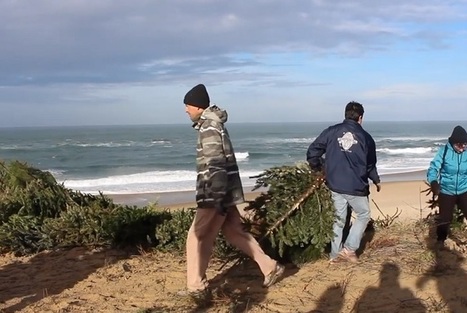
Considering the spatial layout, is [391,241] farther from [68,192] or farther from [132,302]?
[68,192]

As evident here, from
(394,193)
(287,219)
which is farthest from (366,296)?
(394,193)

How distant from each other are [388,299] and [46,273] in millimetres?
3603

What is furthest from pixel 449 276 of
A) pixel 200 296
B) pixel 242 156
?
pixel 242 156

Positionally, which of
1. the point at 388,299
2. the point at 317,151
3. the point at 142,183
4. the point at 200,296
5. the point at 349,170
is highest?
the point at 317,151

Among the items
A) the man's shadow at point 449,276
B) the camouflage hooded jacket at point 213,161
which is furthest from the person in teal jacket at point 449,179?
the camouflage hooded jacket at point 213,161

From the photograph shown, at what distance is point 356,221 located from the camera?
6.35 metres

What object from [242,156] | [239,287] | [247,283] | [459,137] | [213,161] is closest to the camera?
[213,161]

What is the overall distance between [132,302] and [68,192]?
159 inches

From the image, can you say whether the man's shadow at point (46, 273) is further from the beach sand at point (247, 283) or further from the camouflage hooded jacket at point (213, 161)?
the camouflage hooded jacket at point (213, 161)

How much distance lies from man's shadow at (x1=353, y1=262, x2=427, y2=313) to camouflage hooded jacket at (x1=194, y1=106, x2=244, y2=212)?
1466 millimetres

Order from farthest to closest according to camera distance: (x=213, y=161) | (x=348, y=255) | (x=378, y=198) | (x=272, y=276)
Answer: (x=378, y=198) → (x=348, y=255) → (x=272, y=276) → (x=213, y=161)

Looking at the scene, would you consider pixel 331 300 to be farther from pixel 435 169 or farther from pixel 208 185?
pixel 435 169

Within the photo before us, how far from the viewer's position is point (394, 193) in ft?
62.9

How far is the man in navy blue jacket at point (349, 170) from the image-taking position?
619cm
